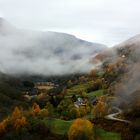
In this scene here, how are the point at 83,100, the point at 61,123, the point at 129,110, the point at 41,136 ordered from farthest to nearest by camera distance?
1. the point at 83,100
2. the point at 129,110
3. the point at 61,123
4. the point at 41,136

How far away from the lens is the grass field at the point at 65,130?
101m

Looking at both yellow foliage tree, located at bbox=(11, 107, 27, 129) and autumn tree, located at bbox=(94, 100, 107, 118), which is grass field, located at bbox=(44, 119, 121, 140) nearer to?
yellow foliage tree, located at bbox=(11, 107, 27, 129)

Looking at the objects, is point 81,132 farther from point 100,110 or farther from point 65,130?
point 100,110

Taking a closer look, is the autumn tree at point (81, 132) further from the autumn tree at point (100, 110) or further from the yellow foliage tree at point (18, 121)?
the autumn tree at point (100, 110)

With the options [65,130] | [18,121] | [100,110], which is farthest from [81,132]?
[100,110]

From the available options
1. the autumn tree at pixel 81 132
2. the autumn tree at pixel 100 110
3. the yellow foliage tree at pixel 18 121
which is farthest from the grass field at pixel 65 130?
the autumn tree at pixel 100 110

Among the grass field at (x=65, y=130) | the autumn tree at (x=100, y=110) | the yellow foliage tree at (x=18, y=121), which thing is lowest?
the grass field at (x=65, y=130)

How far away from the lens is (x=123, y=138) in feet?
323

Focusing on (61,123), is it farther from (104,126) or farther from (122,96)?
(122,96)

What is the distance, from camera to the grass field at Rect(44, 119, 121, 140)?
10094cm

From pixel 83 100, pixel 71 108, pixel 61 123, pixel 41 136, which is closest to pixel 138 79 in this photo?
pixel 83 100

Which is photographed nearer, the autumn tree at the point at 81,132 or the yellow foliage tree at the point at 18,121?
the autumn tree at the point at 81,132

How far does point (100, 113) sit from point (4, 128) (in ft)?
106

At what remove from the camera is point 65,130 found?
366 feet
